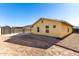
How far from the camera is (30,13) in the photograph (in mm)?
2576

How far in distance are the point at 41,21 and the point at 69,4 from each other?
0.56 meters

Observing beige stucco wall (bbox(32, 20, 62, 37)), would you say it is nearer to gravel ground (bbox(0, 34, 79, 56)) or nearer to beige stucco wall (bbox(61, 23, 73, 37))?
beige stucco wall (bbox(61, 23, 73, 37))

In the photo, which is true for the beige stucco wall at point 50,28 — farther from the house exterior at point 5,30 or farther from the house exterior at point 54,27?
the house exterior at point 5,30

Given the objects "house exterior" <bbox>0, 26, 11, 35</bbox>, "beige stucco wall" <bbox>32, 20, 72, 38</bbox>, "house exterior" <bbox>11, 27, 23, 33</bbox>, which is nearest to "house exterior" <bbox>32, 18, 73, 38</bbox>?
"beige stucco wall" <bbox>32, 20, 72, 38</bbox>

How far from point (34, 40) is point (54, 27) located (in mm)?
414

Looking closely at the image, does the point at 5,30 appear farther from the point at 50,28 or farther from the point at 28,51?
the point at 50,28

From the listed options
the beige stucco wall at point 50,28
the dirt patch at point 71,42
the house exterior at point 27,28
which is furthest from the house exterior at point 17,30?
the dirt patch at point 71,42

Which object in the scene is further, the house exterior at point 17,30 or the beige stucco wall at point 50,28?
the house exterior at point 17,30

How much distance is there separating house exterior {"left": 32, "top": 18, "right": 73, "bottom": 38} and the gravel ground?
234mm

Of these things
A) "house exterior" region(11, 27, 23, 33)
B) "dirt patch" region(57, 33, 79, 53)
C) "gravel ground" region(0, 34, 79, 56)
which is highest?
"house exterior" region(11, 27, 23, 33)

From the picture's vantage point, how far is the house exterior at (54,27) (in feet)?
8.27

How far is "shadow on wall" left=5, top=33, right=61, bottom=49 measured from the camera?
2.54 m

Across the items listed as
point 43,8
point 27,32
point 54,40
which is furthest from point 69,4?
point 27,32

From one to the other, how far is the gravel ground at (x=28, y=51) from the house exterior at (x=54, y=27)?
23 cm
